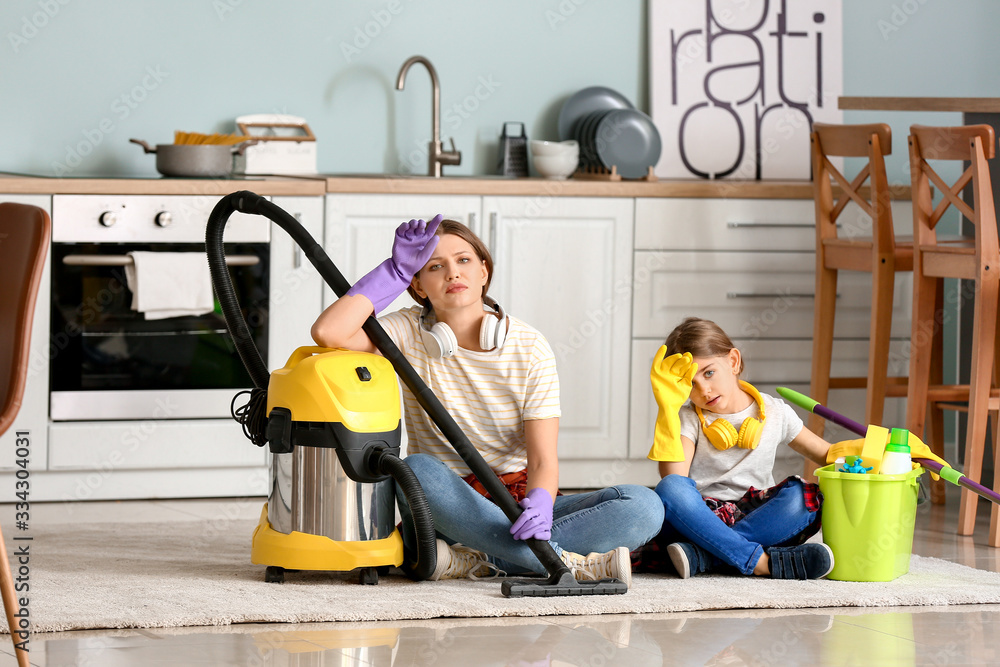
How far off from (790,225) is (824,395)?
517mm

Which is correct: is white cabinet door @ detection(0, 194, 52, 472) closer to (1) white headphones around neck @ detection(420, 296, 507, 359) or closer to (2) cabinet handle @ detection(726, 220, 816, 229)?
(1) white headphones around neck @ detection(420, 296, 507, 359)

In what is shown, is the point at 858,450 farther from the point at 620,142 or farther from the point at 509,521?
the point at 620,142

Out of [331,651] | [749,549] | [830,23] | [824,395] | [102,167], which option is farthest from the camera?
[830,23]

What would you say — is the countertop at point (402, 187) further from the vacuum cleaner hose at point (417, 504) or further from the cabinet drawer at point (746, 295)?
the vacuum cleaner hose at point (417, 504)

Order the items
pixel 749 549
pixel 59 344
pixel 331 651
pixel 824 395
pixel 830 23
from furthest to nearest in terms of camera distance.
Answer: pixel 830 23 < pixel 824 395 < pixel 59 344 < pixel 749 549 < pixel 331 651

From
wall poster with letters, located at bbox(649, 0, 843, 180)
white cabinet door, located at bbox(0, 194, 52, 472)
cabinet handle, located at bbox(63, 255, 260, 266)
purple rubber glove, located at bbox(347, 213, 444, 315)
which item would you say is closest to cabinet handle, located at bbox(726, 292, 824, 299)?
wall poster with letters, located at bbox(649, 0, 843, 180)

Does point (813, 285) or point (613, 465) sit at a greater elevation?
point (813, 285)

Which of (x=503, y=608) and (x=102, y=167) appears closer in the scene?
(x=503, y=608)

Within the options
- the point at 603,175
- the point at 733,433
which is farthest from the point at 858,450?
the point at 603,175

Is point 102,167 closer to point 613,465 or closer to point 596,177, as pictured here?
point 596,177

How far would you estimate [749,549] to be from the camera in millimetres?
2531

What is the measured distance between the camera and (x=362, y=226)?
11.2 feet

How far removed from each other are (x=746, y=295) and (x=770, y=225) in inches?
8.7

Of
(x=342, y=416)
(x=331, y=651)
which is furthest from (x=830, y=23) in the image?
(x=331, y=651)
